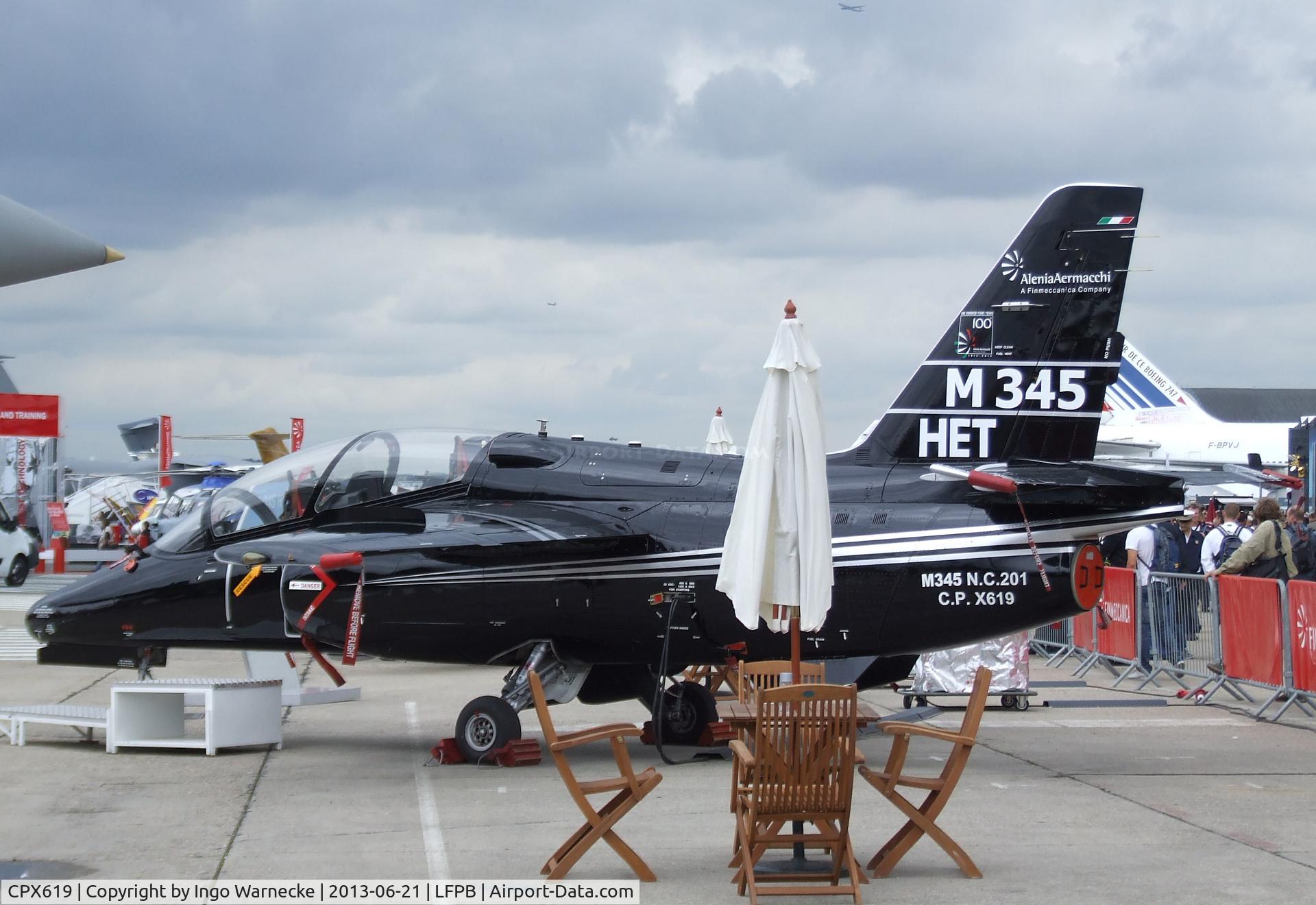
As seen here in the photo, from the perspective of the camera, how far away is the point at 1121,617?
16578mm

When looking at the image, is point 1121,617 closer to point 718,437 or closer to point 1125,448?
point 718,437

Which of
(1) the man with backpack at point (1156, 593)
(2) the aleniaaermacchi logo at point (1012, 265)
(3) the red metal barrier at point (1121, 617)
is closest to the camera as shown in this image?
(2) the aleniaaermacchi logo at point (1012, 265)

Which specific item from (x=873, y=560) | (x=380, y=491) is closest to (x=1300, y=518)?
(x=873, y=560)

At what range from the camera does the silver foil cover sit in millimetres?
13742

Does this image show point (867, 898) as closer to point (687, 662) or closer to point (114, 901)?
point (114, 901)

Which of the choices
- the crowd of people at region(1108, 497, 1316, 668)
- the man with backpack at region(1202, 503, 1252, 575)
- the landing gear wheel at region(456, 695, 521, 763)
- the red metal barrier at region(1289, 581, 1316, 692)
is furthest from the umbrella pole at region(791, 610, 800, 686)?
the man with backpack at region(1202, 503, 1252, 575)

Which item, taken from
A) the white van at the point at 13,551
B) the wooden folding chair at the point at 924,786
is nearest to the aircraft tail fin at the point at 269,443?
the white van at the point at 13,551

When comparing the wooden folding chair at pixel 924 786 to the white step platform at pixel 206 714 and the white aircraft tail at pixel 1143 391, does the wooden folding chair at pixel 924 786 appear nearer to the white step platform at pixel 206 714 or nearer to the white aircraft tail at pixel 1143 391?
the white step platform at pixel 206 714

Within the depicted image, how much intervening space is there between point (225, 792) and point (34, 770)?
187cm

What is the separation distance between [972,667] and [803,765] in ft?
27.3

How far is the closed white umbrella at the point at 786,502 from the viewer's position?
7.02 m

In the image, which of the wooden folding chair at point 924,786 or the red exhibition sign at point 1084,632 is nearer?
the wooden folding chair at point 924,786

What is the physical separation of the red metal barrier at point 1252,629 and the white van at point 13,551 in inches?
1078

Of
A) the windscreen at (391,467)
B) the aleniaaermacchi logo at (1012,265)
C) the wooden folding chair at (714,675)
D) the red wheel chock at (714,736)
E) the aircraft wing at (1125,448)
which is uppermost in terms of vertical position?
the aleniaaermacchi logo at (1012,265)
